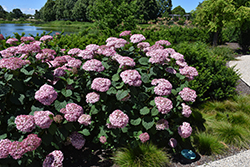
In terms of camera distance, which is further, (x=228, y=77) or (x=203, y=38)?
(x=203, y=38)

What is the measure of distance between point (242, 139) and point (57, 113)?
10.7 ft

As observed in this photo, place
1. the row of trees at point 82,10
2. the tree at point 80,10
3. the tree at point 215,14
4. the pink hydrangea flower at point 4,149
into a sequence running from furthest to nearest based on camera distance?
1. the tree at point 80,10
2. the row of trees at point 82,10
3. the tree at point 215,14
4. the pink hydrangea flower at point 4,149

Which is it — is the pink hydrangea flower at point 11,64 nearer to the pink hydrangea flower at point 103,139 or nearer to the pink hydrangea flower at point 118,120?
the pink hydrangea flower at point 118,120

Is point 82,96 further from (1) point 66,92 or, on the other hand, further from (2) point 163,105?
(2) point 163,105

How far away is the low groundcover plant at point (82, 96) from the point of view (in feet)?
6.95

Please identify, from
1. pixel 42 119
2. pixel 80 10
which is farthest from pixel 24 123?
pixel 80 10

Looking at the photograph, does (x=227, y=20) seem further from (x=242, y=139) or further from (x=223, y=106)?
(x=242, y=139)

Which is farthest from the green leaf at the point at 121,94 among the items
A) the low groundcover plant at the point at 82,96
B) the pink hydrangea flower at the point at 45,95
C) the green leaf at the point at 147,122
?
the pink hydrangea flower at the point at 45,95

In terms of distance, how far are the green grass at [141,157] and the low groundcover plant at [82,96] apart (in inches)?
5.0

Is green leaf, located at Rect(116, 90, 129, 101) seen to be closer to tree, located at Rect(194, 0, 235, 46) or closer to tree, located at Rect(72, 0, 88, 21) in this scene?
tree, located at Rect(194, 0, 235, 46)

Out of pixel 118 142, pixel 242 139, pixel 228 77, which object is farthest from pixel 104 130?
pixel 228 77

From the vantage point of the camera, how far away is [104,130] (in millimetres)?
2623

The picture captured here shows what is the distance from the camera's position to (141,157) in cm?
259

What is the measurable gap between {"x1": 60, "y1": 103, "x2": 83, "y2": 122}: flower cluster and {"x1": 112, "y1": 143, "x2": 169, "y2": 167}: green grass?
0.88 m
